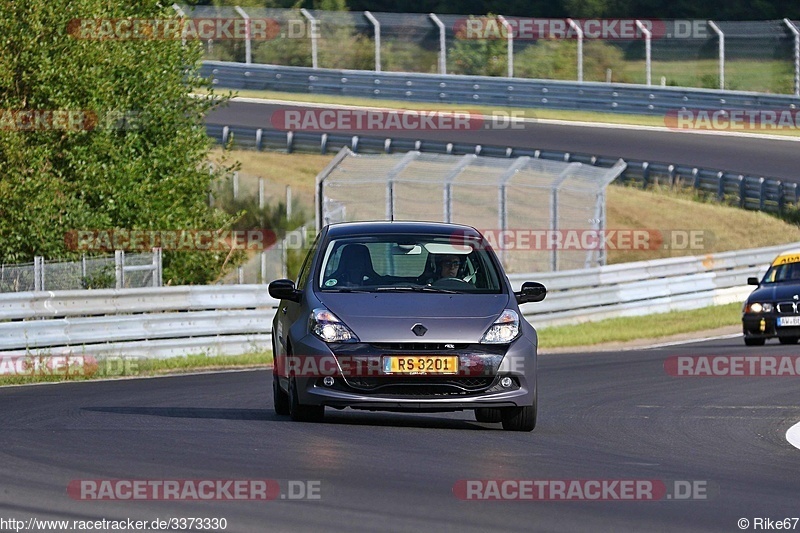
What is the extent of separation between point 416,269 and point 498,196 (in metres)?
16.1

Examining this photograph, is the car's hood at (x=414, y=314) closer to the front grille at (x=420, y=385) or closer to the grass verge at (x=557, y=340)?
the front grille at (x=420, y=385)

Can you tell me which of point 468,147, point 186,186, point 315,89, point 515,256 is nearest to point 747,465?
point 186,186

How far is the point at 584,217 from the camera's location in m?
29.4

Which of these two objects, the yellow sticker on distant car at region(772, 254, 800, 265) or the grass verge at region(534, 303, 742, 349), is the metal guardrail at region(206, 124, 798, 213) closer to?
the grass verge at region(534, 303, 742, 349)

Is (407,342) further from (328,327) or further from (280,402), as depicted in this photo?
(280,402)

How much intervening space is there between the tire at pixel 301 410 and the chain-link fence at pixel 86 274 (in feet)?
27.8

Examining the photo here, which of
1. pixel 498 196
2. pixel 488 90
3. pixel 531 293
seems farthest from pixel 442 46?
pixel 531 293

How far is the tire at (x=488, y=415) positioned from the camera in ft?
39.2

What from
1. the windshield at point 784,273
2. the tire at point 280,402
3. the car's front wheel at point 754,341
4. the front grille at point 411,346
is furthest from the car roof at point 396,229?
the windshield at point 784,273

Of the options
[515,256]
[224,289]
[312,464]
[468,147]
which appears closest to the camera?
[312,464]

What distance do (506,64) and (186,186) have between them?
22.0 m

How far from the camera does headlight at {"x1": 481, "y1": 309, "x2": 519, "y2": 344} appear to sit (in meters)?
10.9

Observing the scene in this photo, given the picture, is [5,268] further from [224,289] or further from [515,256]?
[515,256]

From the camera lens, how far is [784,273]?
2334cm
